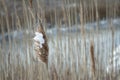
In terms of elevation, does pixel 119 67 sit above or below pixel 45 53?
below

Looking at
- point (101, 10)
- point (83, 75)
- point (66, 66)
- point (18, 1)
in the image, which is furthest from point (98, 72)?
point (18, 1)

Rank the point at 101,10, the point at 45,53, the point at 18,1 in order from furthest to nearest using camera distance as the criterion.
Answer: the point at 18,1 → the point at 101,10 → the point at 45,53

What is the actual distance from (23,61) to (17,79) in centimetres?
20

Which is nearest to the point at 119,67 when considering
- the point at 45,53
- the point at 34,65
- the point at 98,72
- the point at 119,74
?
the point at 119,74

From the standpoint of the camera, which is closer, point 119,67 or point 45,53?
point 45,53

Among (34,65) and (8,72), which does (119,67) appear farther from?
(8,72)

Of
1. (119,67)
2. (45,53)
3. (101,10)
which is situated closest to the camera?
(45,53)

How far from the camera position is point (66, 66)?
2180mm

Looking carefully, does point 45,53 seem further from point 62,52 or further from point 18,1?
point 18,1

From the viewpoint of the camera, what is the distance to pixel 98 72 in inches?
81.9

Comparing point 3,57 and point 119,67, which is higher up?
point 3,57

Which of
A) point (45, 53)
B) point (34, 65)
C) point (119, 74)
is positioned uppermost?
point (45, 53)

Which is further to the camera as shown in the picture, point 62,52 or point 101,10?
point 101,10

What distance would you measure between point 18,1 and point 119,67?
576 centimetres
